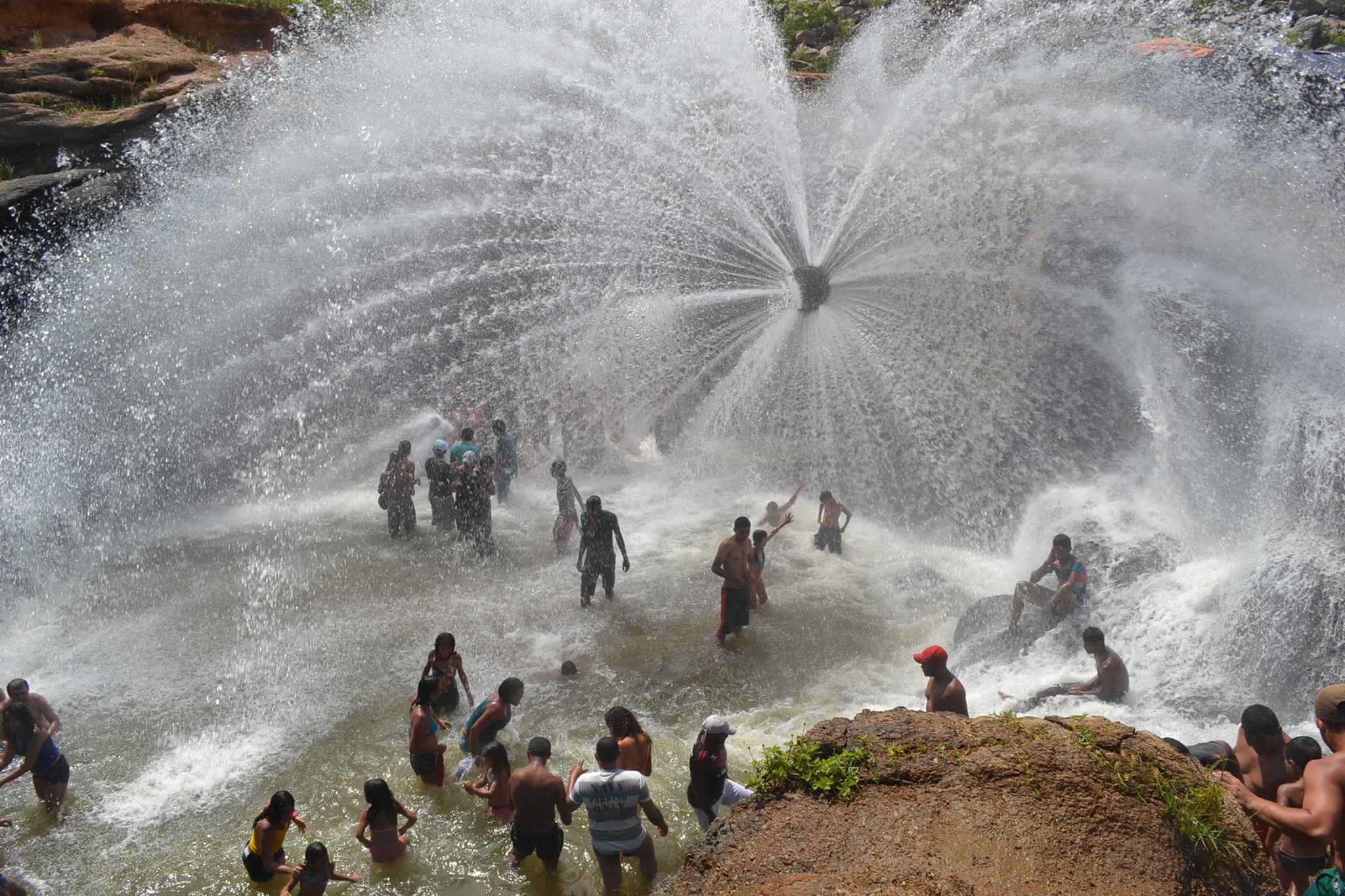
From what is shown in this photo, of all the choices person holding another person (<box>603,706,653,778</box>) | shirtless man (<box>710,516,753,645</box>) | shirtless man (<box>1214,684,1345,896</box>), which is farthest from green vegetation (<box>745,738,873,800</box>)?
shirtless man (<box>710,516,753,645</box>)

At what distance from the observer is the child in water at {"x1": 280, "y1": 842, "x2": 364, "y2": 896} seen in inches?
213

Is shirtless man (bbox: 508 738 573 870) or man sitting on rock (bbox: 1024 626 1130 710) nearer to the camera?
shirtless man (bbox: 508 738 573 870)

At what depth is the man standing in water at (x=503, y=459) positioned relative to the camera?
13797 millimetres

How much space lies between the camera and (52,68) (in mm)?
15984

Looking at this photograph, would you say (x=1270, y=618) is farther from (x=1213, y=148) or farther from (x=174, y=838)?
(x=174, y=838)

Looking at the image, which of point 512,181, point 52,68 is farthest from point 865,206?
point 52,68

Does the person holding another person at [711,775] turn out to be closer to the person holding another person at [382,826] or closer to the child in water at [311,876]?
the person holding another person at [382,826]

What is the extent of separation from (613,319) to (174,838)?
36.0 ft

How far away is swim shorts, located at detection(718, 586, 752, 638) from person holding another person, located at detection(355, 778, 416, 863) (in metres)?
4.14

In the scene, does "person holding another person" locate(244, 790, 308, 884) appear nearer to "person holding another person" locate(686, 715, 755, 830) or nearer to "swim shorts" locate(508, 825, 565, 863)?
"swim shorts" locate(508, 825, 565, 863)

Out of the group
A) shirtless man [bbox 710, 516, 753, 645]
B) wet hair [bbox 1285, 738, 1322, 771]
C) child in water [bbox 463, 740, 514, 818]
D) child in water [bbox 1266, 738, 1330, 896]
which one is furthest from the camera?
shirtless man [bbox 710, 516, 753, 645]

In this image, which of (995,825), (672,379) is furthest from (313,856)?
(672,379)

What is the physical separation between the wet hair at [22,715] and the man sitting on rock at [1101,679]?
28.7ft

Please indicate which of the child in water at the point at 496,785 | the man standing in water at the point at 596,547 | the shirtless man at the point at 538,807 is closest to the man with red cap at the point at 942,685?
the shirtless man at the point at 538,807
